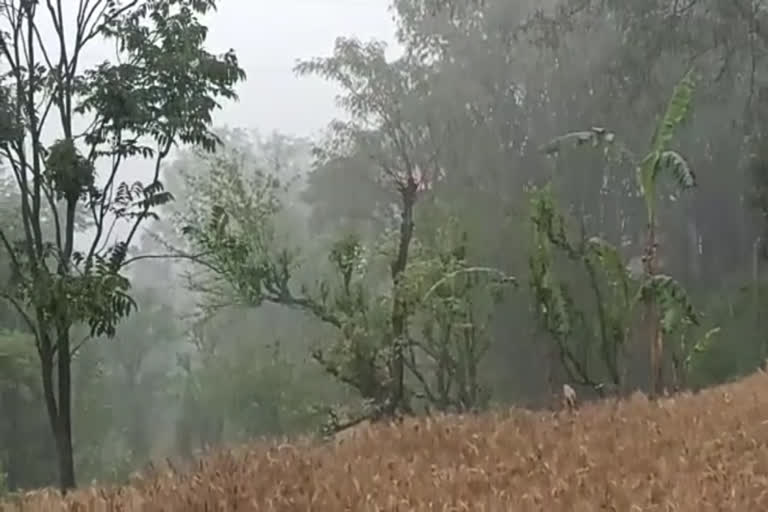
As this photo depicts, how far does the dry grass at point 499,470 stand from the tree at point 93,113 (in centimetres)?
147

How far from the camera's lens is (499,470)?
8.32 feet

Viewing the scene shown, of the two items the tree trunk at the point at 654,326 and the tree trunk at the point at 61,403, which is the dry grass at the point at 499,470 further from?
the tree trunk at the point at 61,403

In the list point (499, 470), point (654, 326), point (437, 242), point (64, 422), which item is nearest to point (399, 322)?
point (437, 242)

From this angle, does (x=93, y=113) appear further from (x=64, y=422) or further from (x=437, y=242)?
(x=437, y=242)

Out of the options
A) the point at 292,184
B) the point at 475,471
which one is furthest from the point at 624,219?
the point at 475,471

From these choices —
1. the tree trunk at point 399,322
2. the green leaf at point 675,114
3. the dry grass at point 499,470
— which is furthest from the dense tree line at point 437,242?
the dry grass at point 499,470

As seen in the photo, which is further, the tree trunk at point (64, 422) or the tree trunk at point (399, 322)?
the tree trunk at point (399, 322)

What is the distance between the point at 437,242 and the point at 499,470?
371cm

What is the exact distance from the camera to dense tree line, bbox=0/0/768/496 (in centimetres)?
570

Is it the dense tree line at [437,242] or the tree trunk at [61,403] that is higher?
the dense tree line at [437,242]

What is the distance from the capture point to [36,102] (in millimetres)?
4422

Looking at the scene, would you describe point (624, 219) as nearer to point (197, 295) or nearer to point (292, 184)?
point (292, 184)

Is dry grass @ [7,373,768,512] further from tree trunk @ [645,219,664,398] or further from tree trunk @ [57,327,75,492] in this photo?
tree trunk @ [57,327,75,492]

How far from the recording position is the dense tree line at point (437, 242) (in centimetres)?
570
